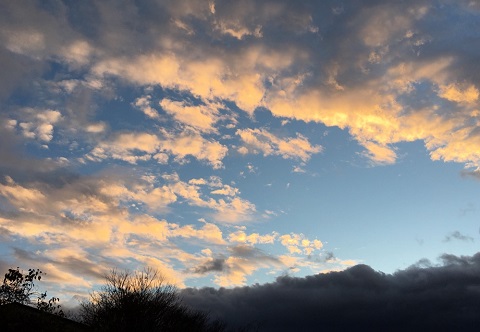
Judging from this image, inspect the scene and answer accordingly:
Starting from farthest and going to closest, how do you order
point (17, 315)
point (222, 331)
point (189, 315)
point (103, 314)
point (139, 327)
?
point (222, 331) < point (189, 315) < point (103, 314) < point (139, 327) < point (17, 315)

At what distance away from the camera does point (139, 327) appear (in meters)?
44.1

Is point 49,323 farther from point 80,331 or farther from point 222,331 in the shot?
point 222,331

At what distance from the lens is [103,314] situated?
4894 cm

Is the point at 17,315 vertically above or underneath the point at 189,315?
underneath

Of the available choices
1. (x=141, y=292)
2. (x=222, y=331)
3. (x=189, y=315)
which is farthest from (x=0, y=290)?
(x=222, y=331)

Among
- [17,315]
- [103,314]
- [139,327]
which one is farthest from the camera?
[103,314]

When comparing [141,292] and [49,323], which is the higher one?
[141,292]

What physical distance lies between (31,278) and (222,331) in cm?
3543

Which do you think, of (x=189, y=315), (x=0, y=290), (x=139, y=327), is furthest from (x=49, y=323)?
(x=189, y=315)

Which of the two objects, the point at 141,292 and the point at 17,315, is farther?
the point at 141,292

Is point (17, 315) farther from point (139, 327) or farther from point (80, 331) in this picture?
point (139, 327)

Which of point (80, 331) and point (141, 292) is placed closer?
point (80, 331)

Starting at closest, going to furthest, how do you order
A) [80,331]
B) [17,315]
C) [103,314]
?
[17,315]
[80,331]
[103,314]

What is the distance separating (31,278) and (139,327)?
1364 cm
